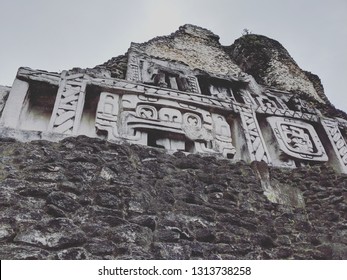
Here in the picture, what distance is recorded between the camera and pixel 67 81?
353 centimetres

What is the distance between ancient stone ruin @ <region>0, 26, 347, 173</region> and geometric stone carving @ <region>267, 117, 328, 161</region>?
1 centimetres

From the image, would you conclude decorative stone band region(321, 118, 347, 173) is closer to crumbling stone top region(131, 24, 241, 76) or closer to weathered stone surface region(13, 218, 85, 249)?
crumbling stone top region(131, 24, 241, 76)

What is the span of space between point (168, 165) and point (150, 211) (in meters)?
0.60

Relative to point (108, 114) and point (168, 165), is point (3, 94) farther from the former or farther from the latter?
point (168, 165)

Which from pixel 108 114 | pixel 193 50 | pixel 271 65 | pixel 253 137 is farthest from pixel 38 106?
pixel 271 65

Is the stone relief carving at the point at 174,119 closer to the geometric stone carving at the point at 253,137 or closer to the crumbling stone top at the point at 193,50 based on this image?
the geometric stone carving at the point at 253,137

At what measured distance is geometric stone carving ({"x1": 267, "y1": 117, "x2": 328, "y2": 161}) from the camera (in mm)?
3729

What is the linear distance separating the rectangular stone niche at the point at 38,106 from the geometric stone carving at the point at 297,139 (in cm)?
233

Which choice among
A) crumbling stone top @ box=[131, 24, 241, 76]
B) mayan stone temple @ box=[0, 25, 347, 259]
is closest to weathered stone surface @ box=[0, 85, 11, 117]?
mayan stone temple @ box=[0, 25, 347, 259]

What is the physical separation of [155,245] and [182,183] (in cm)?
69

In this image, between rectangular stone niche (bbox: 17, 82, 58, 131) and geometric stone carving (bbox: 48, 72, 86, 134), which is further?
rectangular stone niche (bbox: 17, 82, 58, 131)

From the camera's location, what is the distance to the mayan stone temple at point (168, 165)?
2.06 m
